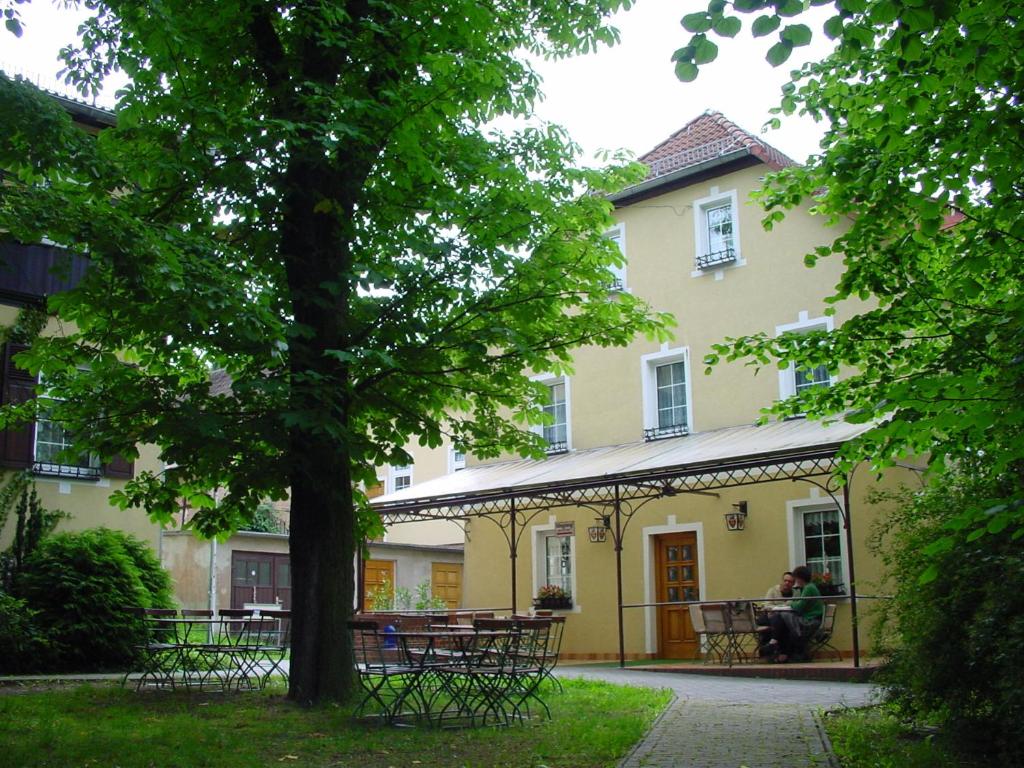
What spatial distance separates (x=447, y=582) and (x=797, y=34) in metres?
24.9

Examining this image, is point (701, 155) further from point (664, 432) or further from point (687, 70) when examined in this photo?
point (687, 70)

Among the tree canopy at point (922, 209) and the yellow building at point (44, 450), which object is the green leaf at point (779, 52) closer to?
the tree canopy at point (922, 209)

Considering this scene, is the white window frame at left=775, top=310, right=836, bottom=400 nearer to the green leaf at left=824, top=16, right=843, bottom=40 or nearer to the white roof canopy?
the white roof canopy

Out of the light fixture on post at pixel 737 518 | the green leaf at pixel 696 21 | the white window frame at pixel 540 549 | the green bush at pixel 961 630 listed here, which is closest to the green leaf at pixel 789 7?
the green leaf at pixel 696 21

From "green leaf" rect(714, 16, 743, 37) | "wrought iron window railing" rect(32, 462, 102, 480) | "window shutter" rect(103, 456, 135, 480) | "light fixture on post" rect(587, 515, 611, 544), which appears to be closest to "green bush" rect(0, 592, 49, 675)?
"wrought iron window railing" rect(32, 462, 102, 480)

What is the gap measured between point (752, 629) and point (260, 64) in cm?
943

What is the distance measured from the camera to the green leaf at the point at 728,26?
419 centimetres

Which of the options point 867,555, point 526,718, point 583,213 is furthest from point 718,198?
point 526,718

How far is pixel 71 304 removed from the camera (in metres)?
8.16

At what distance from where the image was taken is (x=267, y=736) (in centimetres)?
770

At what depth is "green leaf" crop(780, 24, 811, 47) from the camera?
13.7 feet

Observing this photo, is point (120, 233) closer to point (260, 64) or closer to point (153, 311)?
point (153, 311)

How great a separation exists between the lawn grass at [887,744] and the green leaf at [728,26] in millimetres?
4474

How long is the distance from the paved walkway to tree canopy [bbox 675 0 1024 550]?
6.45 ft
